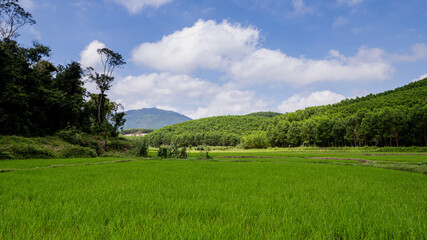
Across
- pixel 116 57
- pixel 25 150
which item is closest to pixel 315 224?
pixel 25 150

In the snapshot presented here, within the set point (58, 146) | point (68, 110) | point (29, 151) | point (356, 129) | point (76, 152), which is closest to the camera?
point (29, 151)

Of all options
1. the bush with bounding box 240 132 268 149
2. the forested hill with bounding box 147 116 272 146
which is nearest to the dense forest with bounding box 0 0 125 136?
the bush with bounding box 240 132 268 149

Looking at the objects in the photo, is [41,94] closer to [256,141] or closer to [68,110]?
[68,110]

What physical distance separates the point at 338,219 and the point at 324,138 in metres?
72.9

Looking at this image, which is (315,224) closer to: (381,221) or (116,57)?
(381,221)

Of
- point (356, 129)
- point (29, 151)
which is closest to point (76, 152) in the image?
point (29, 151)

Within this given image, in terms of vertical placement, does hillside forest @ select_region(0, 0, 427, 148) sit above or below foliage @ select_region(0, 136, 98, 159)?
above

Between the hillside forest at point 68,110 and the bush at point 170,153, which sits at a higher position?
the hillside forest at point 68,110

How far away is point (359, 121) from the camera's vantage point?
57750 mm

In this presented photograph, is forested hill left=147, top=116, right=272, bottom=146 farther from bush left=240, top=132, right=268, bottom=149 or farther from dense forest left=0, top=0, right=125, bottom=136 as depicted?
dense forest left=0, top=0, right=125, bottom=136

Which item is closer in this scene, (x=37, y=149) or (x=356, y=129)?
(x=37, y=149)

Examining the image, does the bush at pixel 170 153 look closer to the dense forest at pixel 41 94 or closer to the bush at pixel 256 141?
the dense forest at pixel 41 94

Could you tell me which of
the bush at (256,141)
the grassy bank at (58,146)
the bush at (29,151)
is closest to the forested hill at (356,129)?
the bush at (256,141)

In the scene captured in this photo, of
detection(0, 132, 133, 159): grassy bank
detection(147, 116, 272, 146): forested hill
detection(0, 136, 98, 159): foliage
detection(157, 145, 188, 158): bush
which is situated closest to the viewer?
detection(0, 136, 98, 159): foliage
